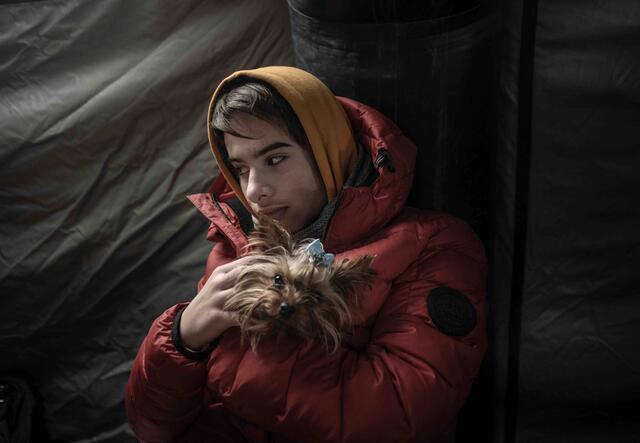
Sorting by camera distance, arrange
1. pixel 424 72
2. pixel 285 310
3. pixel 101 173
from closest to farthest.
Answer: pixel 285 310 → pixel 424 72 → pixel 101 173

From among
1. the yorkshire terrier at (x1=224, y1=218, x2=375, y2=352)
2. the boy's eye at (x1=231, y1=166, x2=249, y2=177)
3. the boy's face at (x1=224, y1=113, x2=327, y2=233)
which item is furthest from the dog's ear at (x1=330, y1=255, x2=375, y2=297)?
the boy's eye at (x1=231, y1=166, x2=249, y2=177)

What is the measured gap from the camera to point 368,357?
1.27 m

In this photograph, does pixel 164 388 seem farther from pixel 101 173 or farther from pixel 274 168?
pixel 101 173

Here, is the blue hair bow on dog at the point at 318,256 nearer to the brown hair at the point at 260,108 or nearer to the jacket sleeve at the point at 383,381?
the jacket sleeve at the point at 383,381

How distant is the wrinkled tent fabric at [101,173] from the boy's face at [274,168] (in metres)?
0.61

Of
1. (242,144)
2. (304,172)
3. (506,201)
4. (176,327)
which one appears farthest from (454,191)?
(176,327)

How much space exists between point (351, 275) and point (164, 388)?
46cm

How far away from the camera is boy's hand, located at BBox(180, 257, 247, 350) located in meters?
1.25

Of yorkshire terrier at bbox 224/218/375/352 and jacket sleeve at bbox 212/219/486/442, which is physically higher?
yorkshire terrier at bbox 224/218/375/352

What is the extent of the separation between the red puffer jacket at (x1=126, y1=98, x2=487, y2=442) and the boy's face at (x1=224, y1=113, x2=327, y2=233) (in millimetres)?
90

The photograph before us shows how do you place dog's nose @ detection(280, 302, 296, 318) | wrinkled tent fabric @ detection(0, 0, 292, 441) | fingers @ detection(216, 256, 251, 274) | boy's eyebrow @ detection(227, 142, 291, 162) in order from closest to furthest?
dog's nose @ detection(280, 302, 296, 318) < fingers @ detection(216, 256, 251, 274) < boy's eyebrow @ detection(227, 142, 291, 162) < wrinkled tent fabric @ detection(0, 0, 292, 441)

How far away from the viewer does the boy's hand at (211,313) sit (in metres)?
1.25

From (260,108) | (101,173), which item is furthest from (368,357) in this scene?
(101,173)

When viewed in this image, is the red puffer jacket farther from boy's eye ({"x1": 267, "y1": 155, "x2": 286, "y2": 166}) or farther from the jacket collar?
boy's eye ({"x1": 267, "y1": 155, "x2": 286, "y2": 166})
